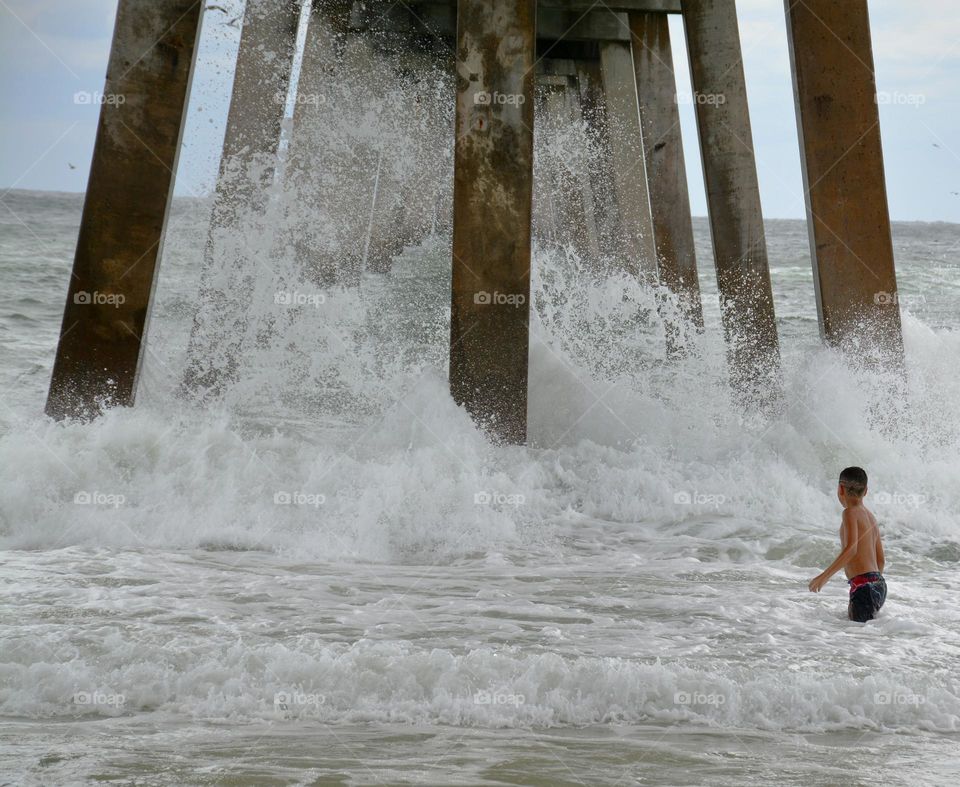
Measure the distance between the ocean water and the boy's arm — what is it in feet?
0.43

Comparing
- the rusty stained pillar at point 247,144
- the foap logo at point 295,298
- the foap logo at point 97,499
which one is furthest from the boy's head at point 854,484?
the foap logo at point 295,298

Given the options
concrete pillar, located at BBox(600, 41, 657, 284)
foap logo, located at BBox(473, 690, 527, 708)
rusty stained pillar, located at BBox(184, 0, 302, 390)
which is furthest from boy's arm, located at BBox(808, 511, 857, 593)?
concrete pillar, located at BBox(600, 41, 657, 284)

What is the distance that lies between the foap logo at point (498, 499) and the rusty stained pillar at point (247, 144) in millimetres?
2727

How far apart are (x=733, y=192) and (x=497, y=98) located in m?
2.77

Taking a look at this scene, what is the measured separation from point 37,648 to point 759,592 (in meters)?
2.87

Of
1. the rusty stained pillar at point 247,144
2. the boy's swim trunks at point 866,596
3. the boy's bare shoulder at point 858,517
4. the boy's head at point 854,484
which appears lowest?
the boy's swim trunks at point 866,596

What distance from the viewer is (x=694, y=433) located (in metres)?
6.91

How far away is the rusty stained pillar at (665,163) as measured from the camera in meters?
10.2

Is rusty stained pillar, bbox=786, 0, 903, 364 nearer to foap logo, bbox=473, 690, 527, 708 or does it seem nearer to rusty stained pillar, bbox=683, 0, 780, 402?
rusty stained pillar, bbox=683, 0, 780, 402

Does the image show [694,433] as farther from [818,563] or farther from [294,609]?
[294,609]

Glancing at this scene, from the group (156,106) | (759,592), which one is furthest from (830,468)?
(156,106)

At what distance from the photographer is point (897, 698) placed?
3164 millimetres

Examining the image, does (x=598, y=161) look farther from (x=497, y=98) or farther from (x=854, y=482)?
(x=854, y=482)

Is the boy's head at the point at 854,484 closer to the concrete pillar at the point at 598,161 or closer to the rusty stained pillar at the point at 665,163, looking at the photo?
the rusty stained pillar at the point at 665,163
